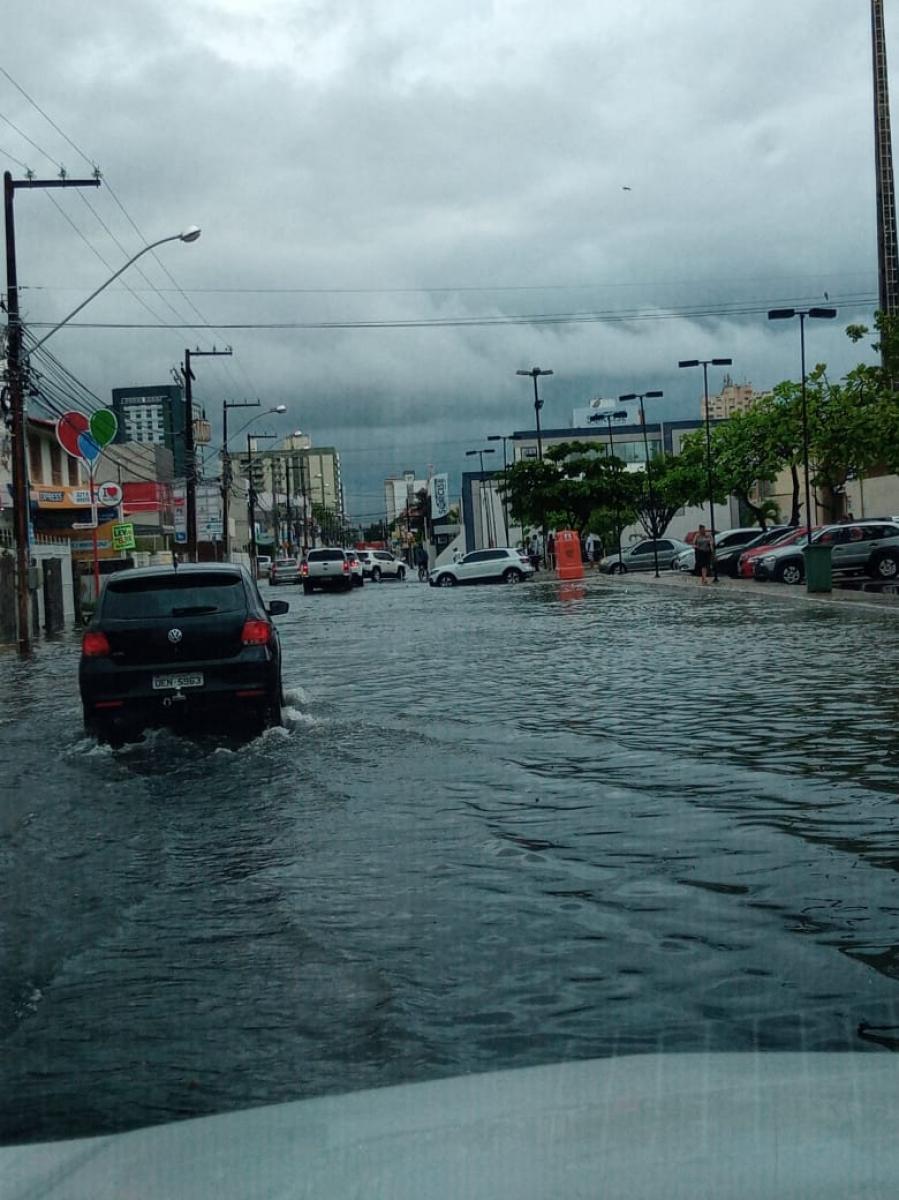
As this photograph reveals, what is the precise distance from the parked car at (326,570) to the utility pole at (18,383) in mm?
33358

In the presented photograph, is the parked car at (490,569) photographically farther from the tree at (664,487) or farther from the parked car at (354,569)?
the tree at (664,487)

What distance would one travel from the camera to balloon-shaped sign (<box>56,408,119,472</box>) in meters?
31.7

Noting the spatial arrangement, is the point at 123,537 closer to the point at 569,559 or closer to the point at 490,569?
the point at 490,569

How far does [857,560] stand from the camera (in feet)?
124

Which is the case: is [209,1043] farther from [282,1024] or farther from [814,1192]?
[814,1192]

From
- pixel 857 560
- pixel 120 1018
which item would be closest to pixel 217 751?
pixel 120 1018

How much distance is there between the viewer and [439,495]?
147250mm

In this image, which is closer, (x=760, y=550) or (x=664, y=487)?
(x=760, y=550)

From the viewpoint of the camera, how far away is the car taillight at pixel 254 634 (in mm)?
11664

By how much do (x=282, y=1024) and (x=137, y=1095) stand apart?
686mm

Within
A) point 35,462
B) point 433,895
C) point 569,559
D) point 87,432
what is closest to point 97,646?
point 433,895

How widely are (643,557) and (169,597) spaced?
50589mm

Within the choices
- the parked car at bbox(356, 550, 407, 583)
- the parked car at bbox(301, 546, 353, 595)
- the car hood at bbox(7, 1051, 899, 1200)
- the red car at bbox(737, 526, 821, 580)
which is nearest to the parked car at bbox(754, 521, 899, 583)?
the red car at bbox(737, 526, 821, 580)

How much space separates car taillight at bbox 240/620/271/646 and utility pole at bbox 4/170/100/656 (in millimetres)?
15749
